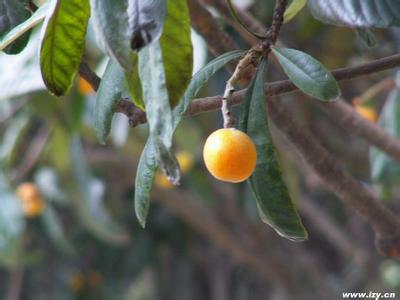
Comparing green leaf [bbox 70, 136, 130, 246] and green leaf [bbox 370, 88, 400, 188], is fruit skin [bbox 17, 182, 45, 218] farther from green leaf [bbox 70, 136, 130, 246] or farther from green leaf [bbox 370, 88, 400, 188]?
green leaf [bbox 370, 88, 400, 188]

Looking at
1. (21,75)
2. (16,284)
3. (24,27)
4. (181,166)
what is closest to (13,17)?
(24,27)

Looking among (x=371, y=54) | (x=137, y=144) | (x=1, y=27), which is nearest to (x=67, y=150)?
(x=137, y=144)

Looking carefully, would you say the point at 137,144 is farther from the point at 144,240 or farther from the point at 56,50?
the point at 56,50

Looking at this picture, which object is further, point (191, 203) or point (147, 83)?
point (191, 203)

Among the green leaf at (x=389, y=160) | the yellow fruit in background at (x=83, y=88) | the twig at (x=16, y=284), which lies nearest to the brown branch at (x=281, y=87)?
the green leaf at (x=389, y=160)

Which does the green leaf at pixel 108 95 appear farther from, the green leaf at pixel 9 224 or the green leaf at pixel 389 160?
the green leaf at pixel 9 224

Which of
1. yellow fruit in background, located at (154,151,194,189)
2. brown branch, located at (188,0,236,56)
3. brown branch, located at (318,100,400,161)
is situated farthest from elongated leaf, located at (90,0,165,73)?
yellow fruit in background, located at (154,151,194,189)
